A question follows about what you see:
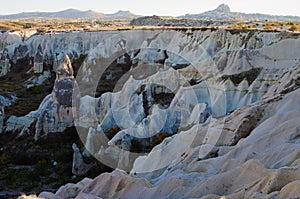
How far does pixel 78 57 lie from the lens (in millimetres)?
43875

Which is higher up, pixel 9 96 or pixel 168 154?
pixel 168 154

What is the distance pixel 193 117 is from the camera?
17.0 metres

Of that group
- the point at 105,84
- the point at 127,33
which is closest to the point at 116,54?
the point at 127,33

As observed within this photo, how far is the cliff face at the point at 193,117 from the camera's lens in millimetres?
7445

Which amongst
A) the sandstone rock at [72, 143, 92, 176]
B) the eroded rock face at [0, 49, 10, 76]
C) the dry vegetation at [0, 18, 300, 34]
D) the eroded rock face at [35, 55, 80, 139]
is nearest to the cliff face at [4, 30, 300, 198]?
the eroded rock face at [35, 55, 80, 139]

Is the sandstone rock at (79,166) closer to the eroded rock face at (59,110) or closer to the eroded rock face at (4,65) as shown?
the eroded rock face at (59,110)

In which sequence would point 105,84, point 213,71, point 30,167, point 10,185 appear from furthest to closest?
point 105,84 < point 213,71 < point 30,167 < point 10,185

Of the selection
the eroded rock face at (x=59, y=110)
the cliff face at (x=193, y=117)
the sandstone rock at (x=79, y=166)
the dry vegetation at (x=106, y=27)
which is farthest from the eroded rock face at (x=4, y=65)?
the sandstone rock at (x=79, y=166)

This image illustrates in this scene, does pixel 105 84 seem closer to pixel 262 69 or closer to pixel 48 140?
pixel 48 140

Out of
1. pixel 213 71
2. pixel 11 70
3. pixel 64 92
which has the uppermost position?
pixel 213 71

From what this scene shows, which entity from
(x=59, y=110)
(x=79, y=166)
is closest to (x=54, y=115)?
(x=59, y=110)

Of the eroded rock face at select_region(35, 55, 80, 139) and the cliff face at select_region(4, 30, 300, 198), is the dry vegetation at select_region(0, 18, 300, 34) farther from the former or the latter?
the eroded rock face at select_region(35, 55, 80, 139)

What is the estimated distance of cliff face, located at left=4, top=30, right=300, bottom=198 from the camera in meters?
7.45

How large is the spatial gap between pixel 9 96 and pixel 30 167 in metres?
12.5
